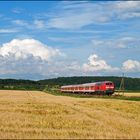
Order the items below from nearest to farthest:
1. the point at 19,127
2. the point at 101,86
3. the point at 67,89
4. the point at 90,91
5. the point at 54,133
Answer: the point at 54,133 < the point at 19,127 < the point at 101,86 < the point at 90,91 < the point at 67,89

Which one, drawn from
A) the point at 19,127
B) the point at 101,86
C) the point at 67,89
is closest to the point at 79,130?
the point at 19,127

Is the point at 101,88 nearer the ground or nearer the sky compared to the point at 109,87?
nearer the ground

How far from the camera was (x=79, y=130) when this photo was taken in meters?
21.2

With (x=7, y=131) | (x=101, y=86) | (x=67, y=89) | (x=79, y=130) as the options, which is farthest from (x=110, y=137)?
(x=67, y=89)

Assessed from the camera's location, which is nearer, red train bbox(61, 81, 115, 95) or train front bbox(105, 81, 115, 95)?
train front bbox(105, 81, 115, 95)

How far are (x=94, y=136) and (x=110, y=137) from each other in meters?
0.75

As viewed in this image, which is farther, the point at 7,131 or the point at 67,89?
the point at 67,89

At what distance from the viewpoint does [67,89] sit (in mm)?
133250

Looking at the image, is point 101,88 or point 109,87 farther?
point 101,88

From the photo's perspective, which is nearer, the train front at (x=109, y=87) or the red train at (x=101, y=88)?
the train front at (x=109, y=87)

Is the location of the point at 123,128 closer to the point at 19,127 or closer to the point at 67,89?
the point at 19,127

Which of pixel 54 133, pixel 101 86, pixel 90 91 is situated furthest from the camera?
pixel 90 91

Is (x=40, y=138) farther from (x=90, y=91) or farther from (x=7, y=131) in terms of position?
(x=90, y=91)

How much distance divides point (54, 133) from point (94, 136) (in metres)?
2.00
